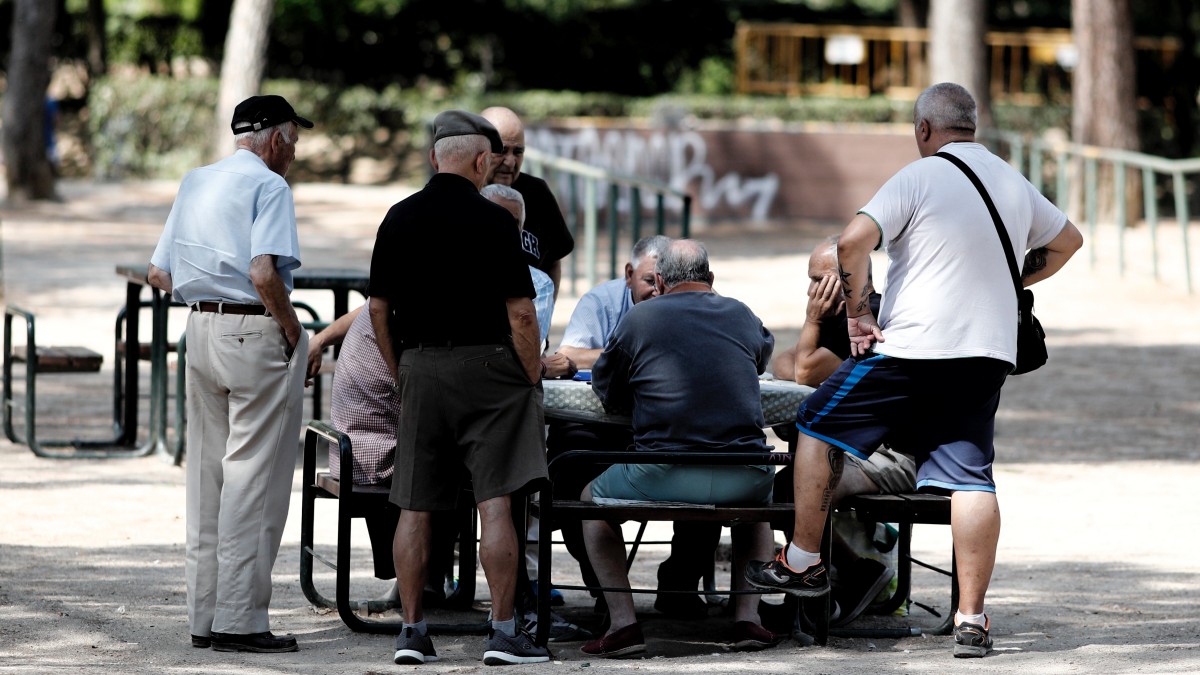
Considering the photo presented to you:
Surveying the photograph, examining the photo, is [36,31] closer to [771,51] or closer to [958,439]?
[771,51]

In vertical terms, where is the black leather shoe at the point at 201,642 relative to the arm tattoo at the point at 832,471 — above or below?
below

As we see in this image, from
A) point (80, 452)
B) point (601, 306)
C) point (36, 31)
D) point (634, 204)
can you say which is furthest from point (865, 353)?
point (36, 31)

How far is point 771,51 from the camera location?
30.8 metres

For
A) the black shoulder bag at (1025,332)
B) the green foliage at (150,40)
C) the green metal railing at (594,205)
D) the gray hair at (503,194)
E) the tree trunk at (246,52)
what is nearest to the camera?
the black shoulder bag at (1025,332)

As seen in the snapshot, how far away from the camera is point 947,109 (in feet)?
16.1

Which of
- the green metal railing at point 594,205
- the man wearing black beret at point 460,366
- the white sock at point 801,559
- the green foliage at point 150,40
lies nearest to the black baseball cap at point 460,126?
the man wearing black beret at point 460,366

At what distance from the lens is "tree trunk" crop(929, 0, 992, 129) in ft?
66.9

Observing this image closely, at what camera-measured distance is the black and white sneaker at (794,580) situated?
4.91m

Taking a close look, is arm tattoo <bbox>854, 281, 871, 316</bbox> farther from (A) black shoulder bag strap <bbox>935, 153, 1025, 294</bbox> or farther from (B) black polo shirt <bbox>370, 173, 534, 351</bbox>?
(B) black polo shirt <bbox>370, 173, 534, 351</bbox>

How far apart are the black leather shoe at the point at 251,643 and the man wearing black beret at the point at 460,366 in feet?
1.34

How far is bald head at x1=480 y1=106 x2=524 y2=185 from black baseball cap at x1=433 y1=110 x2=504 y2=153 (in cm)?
134

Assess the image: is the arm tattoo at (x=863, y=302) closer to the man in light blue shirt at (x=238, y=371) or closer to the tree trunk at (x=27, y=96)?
the man in light blue shirt at (x=238, y=371)

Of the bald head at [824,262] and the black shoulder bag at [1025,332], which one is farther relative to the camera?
the bald head at [824,262]

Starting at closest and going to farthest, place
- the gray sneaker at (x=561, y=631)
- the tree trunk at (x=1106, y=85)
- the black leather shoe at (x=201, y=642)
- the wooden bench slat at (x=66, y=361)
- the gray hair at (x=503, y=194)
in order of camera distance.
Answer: the black leather shoe at (x=201, y=642) < the gray sneaker at (x=561, y=631) < the gray hair at (x=503, y=194) < the wooden bench slat at (x=66, y=361) < the tree trunk at (x=1106, y=85)
